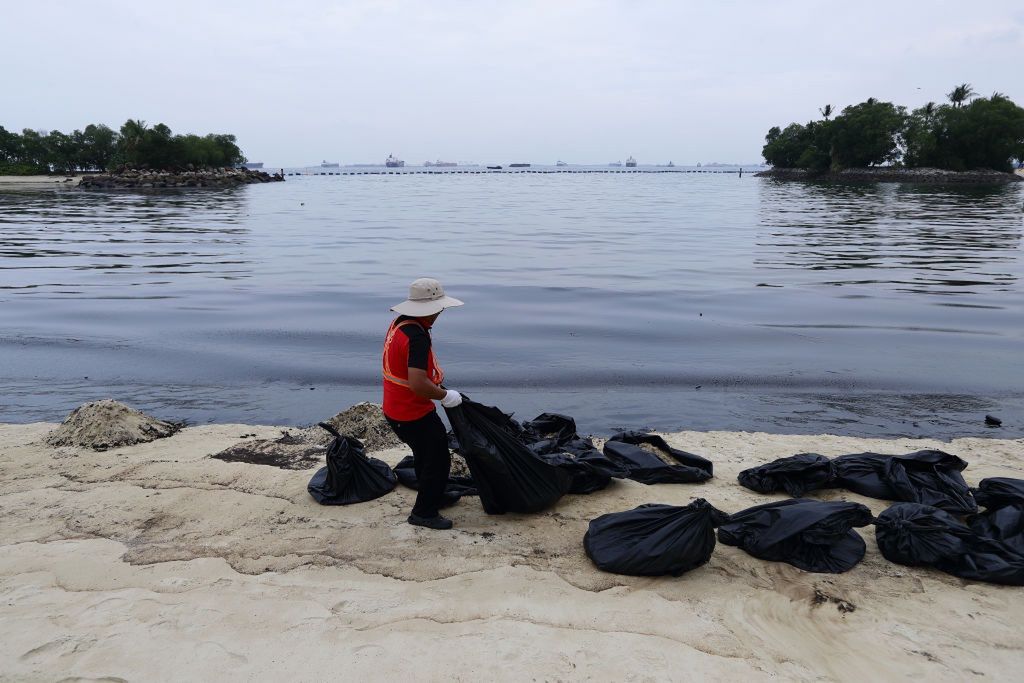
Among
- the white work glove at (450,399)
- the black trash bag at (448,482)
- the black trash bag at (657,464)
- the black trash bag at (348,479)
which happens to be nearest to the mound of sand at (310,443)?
the black trash bag at (448,482)

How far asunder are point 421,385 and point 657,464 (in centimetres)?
241

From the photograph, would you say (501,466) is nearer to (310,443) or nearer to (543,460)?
(543,460)

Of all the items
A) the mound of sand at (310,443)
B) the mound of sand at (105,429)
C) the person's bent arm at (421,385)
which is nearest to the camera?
the person's bent arm at (421,385)

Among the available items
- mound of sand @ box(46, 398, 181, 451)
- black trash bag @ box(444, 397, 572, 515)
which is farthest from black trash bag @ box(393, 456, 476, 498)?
mound of sand @ box(46, 398, 181, 451)

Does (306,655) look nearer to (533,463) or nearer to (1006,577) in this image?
(533,463)

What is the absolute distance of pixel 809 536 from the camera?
4.39 metres

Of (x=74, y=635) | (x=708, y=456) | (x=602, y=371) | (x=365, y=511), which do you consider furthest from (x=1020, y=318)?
(x=74, y=635)

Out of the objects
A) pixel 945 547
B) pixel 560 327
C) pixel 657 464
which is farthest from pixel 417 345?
pixel 560 327

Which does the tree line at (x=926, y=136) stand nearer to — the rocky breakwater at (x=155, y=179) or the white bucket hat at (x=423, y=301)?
the rocky breakwater at (x=155, y=179)

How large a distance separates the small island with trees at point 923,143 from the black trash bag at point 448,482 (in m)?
105

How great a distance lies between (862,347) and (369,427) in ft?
27.1

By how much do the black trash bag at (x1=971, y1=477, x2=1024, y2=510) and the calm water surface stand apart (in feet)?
8.35

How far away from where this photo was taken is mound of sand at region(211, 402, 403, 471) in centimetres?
637

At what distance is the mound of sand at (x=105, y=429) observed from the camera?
6.62m
